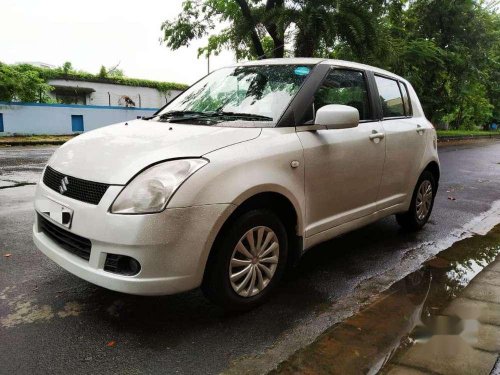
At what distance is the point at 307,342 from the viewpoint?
2.61m

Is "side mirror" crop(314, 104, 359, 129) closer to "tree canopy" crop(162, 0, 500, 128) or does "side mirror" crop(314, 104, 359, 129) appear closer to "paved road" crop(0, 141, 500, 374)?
"paved road" crop(0, 141, 500, 374)

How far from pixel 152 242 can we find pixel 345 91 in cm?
223

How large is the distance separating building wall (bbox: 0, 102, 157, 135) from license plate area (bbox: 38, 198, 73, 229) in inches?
682

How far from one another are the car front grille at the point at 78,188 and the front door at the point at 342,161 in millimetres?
1419

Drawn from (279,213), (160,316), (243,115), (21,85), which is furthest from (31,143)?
(279,213)

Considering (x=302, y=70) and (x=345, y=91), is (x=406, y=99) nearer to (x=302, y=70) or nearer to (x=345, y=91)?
(x=345, y=91)

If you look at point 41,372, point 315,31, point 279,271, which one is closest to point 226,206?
point 279,271

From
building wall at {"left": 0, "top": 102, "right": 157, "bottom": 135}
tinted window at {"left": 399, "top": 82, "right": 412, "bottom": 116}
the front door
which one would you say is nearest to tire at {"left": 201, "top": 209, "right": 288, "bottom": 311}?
the front door

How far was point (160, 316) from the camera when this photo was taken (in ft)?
9.43

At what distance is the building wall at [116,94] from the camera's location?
26788mm

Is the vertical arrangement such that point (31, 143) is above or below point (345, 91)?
below

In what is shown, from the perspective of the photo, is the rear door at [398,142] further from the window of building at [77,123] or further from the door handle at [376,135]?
the window of building at [77,123]

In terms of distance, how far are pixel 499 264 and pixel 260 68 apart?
273 centimetres

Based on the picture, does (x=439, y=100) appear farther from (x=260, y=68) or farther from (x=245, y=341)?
(x=245, y=341)
